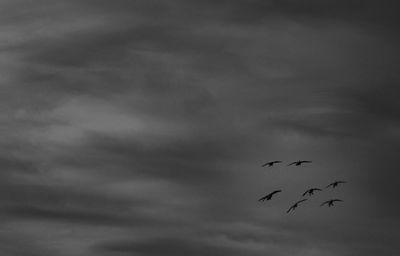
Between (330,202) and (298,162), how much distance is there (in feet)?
48.0

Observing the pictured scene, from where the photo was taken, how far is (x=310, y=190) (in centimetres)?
15625

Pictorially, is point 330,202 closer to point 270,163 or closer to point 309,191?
point 309,191

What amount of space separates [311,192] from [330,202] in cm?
663

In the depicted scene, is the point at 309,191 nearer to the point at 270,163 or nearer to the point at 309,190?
the point at 309,190

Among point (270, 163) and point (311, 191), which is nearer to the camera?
point (270, 163)

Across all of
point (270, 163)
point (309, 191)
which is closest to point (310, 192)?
point (309, 191)

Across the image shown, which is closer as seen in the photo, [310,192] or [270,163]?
[270,163]

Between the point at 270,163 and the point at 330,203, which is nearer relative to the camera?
the point at 270,163

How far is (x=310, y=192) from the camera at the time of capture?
511 feet

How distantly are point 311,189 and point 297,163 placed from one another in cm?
813

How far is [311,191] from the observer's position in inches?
6171

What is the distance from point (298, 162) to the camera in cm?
15138

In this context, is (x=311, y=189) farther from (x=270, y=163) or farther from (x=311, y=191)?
(x=270, y=163)

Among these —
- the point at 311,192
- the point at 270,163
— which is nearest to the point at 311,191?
the point at 311,192
